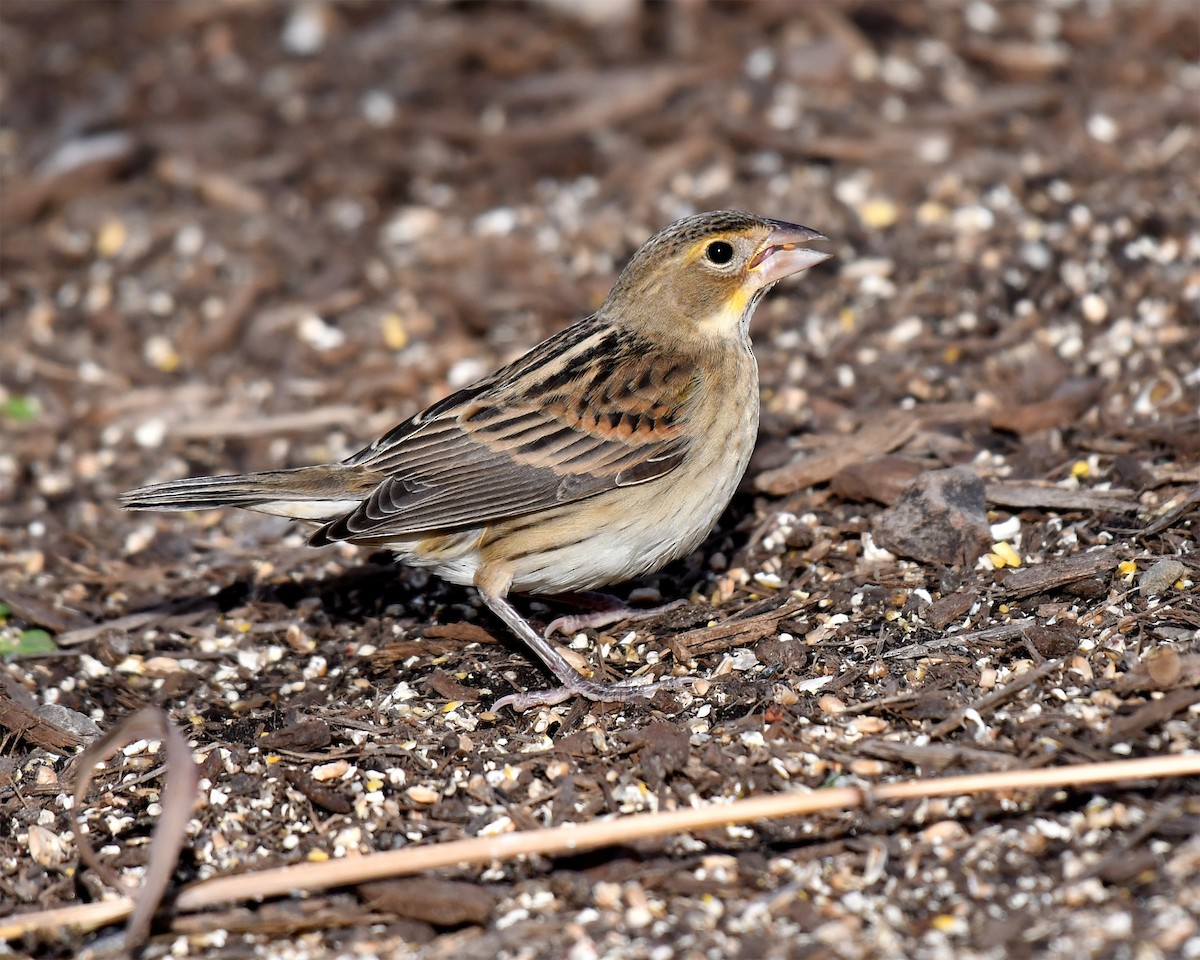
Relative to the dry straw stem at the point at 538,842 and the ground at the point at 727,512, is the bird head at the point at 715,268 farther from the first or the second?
the dry straw stem at the point at 538,842

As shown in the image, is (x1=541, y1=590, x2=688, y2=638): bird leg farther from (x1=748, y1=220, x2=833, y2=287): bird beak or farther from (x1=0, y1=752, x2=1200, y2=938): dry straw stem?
(x1=0, y1=752, x2=1200, y2=938): dry straw stem

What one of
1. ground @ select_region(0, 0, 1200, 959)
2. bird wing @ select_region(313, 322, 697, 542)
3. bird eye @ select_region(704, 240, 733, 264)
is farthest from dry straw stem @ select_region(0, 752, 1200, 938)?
bird eye @ select_region(704, 240, 733, 264)

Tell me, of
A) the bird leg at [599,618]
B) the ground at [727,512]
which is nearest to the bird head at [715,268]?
the ground at [727,512]

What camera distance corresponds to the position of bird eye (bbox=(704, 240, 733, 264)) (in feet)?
19.5

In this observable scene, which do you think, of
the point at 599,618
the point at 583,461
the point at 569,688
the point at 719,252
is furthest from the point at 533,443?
the point at 719,252

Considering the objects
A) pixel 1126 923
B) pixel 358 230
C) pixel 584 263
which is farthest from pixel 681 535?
pixel 358 230

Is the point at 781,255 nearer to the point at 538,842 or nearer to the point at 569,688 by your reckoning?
the point at 569,688

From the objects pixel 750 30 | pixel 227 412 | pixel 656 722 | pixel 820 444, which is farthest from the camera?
pixel 750 30

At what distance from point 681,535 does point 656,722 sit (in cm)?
82

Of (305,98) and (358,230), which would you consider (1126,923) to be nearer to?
(358,230)

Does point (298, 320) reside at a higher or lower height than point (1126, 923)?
higher

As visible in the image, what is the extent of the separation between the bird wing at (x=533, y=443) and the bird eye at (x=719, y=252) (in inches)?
17.2

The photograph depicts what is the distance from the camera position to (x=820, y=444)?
21.9 feet

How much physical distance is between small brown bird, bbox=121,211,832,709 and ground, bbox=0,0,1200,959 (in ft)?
1.33
